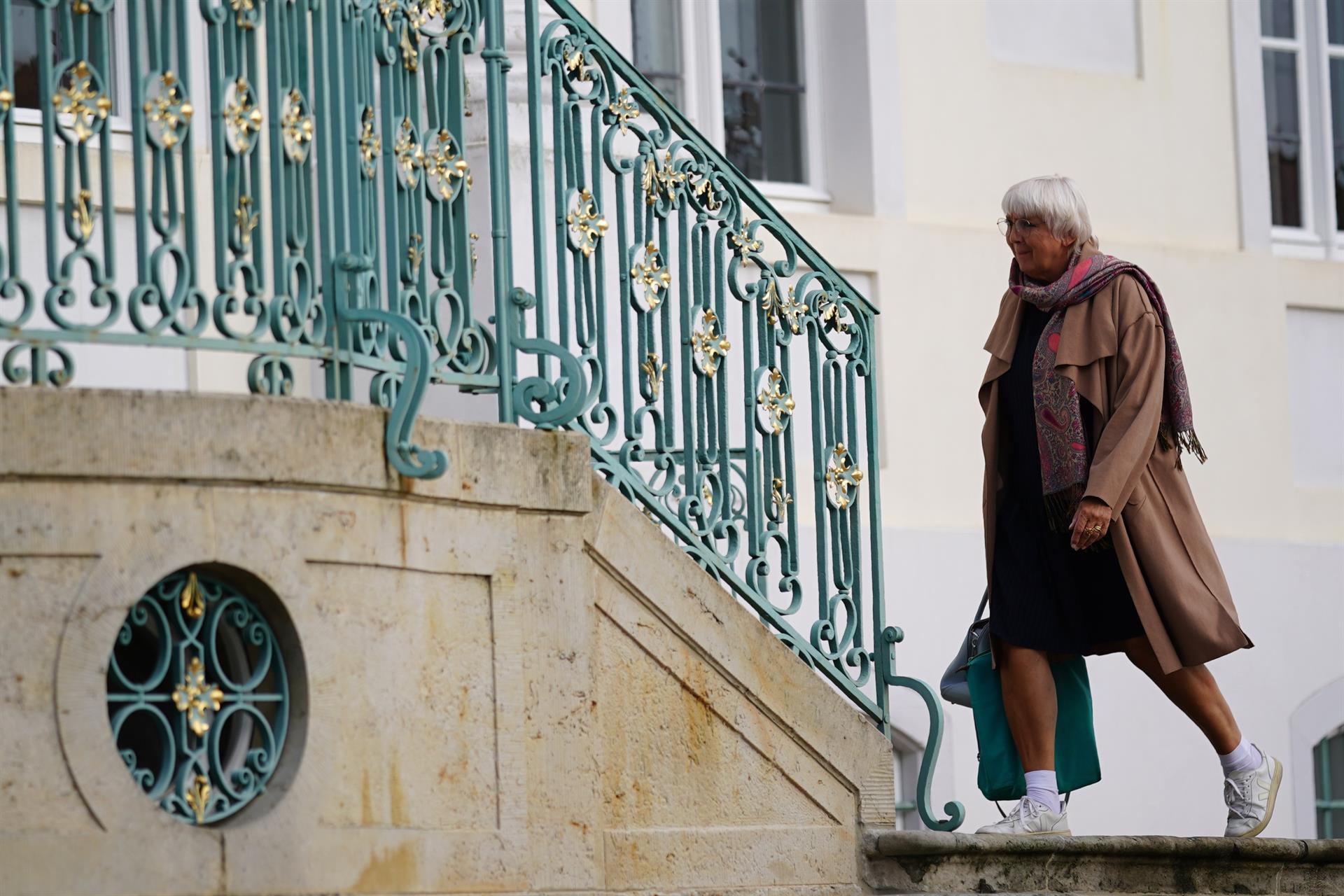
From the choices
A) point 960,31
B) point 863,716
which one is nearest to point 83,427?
point 863,716

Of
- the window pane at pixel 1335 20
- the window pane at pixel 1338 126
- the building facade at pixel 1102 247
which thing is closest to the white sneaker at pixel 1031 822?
the building facade at pixel 1102 247

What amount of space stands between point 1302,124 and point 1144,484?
569 centimetres

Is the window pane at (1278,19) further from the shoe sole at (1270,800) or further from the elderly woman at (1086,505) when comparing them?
the shoe sole at (1270,800)

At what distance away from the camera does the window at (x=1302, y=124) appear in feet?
37.5

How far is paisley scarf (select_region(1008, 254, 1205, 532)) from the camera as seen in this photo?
6324 millimetres

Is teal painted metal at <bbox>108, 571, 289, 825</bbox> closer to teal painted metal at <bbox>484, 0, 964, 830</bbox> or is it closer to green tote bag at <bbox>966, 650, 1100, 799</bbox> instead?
teal painted metal at <bbox>484, 0, 964, 830</bbox>

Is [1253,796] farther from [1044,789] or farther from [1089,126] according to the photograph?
[1089,126]

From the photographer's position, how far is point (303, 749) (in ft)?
16.3

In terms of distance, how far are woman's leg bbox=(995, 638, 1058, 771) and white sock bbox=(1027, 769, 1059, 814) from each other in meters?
0.02

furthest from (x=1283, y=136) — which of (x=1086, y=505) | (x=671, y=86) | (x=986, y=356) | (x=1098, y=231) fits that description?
(x=1086, y=505)

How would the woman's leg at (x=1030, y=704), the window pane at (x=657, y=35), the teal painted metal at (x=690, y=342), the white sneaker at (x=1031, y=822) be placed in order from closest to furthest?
1. the teal painted metal at (x=690, y=342)
2. the white sneaker at (x=1031, y=822)
3. the woman's leg at (x=1030, y=704)
4. the window pane at (x=657, y=35)

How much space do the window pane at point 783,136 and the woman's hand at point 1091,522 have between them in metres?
4.33

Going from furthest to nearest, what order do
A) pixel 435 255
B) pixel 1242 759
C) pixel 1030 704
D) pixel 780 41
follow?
1. pixel 780 41
2. pixel 1242 759
3. pixel 1030 704
4. pixel 435 255

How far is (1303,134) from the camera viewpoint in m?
11.5
